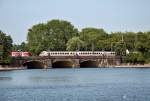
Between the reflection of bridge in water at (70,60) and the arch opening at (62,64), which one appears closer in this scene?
the reflection of bridge in water at (70,60)

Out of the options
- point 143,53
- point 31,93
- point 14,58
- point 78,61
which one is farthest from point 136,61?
point 31,93

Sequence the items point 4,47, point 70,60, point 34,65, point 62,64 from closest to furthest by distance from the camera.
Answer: point 4,47 < point 70,60 < point 34,65 < point 62,64

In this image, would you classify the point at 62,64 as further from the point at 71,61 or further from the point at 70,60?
the point at 70,60

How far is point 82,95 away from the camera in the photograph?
64.5 meters

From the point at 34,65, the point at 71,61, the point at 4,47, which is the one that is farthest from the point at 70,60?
the point at 4,47

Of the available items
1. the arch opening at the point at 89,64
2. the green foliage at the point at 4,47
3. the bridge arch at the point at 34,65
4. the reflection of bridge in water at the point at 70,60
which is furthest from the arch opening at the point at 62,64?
the green foliage at the point at 4,47

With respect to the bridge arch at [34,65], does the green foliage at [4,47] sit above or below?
above

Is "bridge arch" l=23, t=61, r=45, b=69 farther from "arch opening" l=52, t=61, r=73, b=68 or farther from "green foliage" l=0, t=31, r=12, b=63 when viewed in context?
"green foliage" l=0, t=31, r=12, b=63

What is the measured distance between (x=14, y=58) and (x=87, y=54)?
29.0 m

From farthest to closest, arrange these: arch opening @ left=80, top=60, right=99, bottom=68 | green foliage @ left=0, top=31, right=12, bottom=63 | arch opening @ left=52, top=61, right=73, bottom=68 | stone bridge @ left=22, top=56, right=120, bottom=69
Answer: arch opening @ left=52, top=61, right=73, bottom=68, arch opening @ left=80, top=60, right=99, bottom=68, stone bridge @ left=22, top=56, right=120, bottom=69, green foliage @ left=0, top=31, right=12, bottom=63

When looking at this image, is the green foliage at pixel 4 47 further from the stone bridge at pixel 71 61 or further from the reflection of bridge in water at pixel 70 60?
the stone bridge at pixel 71 61

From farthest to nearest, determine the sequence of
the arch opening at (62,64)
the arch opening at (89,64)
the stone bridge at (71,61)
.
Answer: the arch opening at (62,64) < the arch opening at (89,64) < the stone bridge at (71,61)

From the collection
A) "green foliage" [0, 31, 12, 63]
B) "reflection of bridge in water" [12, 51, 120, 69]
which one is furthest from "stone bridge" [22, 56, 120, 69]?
"green foliage" [0, 31, 12, 63]

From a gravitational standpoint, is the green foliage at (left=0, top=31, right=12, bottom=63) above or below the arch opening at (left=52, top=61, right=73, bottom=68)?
above
